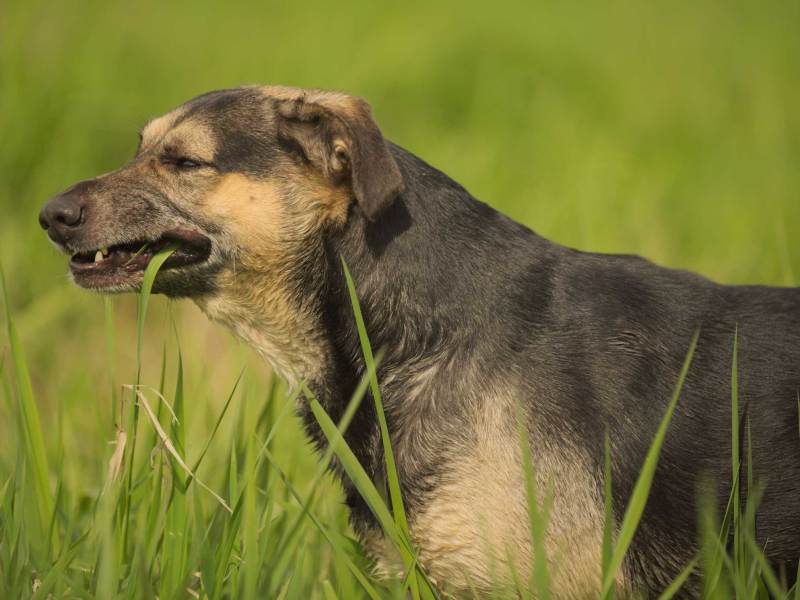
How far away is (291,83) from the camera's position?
7953mm

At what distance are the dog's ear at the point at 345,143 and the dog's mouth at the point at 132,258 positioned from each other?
49 cm

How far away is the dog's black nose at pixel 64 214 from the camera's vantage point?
3600 mm

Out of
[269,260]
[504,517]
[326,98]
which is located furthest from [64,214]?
[504,517]

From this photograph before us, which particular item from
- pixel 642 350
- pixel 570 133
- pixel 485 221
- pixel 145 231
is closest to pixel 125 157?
pixel 570 133

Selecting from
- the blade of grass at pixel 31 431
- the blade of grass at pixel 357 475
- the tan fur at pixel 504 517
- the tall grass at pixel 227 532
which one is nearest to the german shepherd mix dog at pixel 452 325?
the tan fur at pixel 504 517

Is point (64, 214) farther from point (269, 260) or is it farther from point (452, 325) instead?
point (452, 325)

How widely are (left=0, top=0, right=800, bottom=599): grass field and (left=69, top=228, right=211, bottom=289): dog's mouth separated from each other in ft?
1.42

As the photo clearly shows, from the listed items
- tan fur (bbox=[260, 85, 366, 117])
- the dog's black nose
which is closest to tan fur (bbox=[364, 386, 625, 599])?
tan fur (bbox=[260, 85, 366, 117])

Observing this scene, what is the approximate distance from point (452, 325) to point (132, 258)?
120 cm

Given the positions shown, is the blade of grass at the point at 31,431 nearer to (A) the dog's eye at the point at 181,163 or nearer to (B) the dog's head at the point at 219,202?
(B) the dog's head at the point at 219,202

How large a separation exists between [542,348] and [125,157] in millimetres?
4877

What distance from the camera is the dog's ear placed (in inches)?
130

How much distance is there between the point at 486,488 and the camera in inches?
124

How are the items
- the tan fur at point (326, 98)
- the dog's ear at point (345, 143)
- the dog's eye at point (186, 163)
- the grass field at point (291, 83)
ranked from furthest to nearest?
the dog's eye at point (186, 163)
the tan fur at point (326, 98)
the dog's ear at point (345, 143)
the grass field at point (291, 83)
